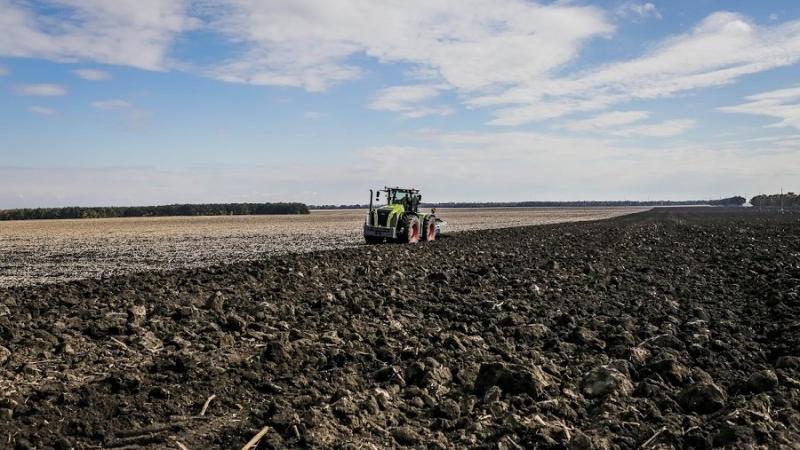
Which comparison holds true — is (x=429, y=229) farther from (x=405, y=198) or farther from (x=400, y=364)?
(x=400, y=364)

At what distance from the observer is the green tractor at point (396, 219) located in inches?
994

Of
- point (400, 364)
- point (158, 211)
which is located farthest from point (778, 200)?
point (400, 364)

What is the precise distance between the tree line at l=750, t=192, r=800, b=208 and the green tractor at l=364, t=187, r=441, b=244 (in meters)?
113

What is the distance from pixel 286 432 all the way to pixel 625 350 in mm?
4505

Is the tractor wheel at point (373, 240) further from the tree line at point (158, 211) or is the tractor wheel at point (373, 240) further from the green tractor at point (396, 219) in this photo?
the tree line at point (158, 211)

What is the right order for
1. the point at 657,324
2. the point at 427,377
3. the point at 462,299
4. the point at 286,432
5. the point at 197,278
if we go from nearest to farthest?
1. the point at 286,432
2. the point at 427,377
3. the point at 657,324
4. the point at 462,299
5. the point at 197,278

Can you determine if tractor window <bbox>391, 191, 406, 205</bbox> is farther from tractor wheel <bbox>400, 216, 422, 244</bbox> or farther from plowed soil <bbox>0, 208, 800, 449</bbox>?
plowed soil <bbox>0, 208, 800, 449</bbox>

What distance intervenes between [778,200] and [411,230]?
13583 centimetres

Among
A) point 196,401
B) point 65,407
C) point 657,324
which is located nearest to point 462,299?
point 657,324

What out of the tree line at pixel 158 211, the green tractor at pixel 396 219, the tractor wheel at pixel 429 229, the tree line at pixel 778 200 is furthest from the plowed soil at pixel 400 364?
the tree line at pixel 778 200

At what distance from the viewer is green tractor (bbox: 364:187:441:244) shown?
25.2 meters

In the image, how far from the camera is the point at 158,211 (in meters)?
97.6

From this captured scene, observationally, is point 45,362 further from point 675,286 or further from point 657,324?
point 675,286

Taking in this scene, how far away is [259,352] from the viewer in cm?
780
